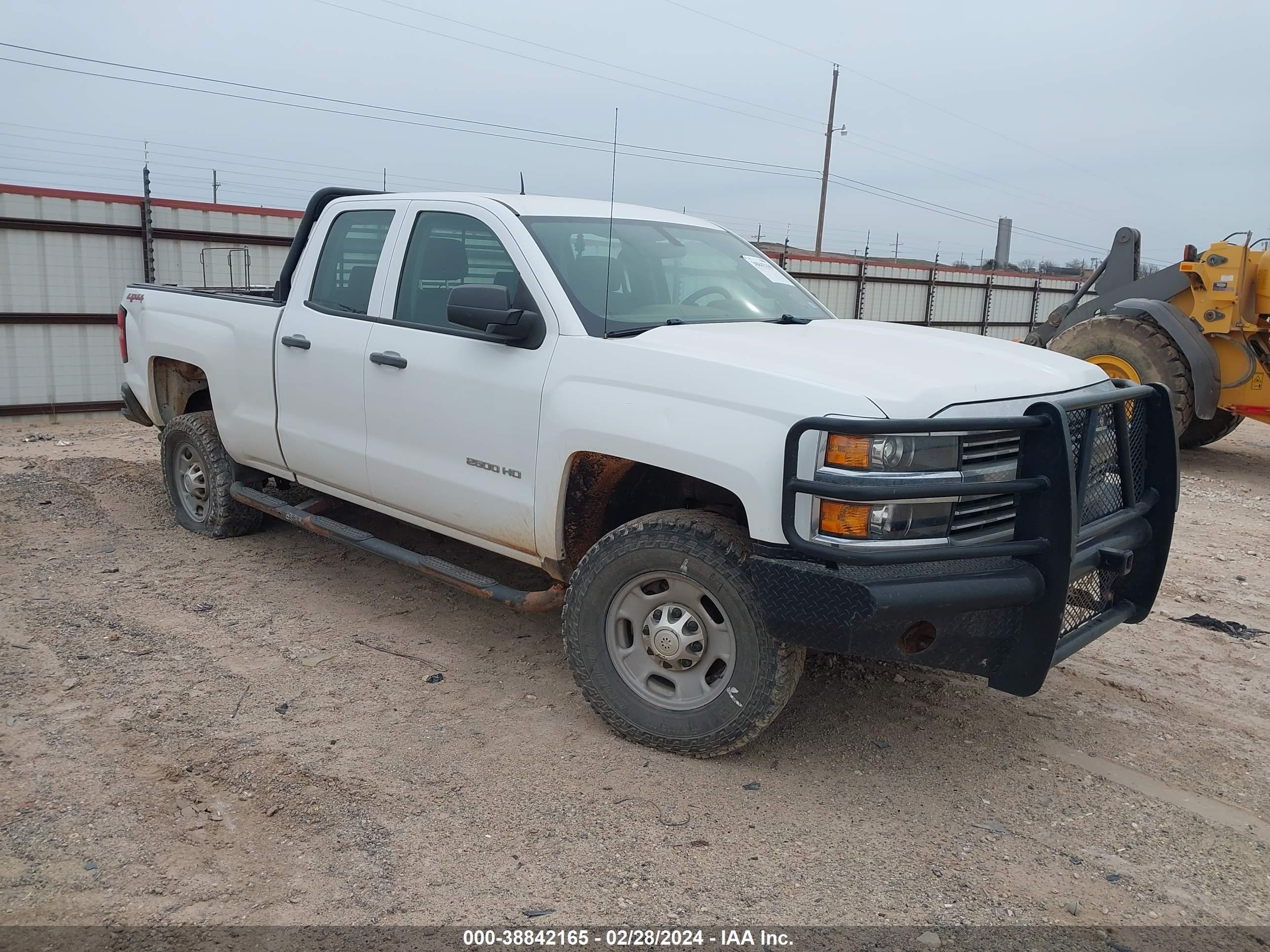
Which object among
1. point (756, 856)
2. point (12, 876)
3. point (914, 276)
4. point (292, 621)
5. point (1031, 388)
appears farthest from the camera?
point (914, 276)

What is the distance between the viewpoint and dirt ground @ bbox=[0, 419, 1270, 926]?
3039mm

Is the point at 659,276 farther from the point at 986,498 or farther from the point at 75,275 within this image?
the point at 75,275

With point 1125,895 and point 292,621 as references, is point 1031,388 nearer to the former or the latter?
point 1125,895

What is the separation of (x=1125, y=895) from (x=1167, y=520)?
1.58m

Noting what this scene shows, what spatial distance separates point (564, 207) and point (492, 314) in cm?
102

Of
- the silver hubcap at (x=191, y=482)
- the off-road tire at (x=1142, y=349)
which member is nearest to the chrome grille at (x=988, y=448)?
the silver hubcap at (x=191, y=482)

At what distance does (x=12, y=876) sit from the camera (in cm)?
303

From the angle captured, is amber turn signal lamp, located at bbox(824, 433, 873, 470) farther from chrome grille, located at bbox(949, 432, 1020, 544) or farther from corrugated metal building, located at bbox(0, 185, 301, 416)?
corrugated metal building, located at bbox(0, 185, 301, 416)

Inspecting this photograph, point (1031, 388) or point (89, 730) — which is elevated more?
point (1031, 388)

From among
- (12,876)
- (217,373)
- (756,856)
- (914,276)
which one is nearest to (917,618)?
(756,856)

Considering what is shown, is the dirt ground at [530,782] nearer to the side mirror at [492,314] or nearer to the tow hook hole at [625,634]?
the tow hook hole at [625,634]

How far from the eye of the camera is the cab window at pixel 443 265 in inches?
177

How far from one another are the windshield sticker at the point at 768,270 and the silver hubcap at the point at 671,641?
198 cm

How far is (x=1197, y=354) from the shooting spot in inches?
385
